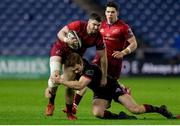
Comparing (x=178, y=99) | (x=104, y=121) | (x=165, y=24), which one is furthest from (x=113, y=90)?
(x=165, y=24)

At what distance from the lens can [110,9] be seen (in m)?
11.7

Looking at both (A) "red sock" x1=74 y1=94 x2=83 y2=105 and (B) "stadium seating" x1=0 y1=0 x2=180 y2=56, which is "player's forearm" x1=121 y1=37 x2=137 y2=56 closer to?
(A) "red sock" x1=74 y1=94 x2=83 y2=105

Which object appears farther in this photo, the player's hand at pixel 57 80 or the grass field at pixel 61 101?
the grass field at pixel 61 101

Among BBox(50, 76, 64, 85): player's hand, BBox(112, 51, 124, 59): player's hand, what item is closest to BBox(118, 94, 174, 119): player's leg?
BBox(112, 51, 124, 59): player's hand

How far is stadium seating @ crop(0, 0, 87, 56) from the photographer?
27734 mm

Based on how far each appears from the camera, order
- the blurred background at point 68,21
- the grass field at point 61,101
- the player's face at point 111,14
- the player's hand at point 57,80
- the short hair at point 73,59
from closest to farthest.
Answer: the player's hand at point 57,80 → the short hair at point 73,59 → the grass field at point 61,101 → the player's face at point 111,14 → the blurred background at point 68,21

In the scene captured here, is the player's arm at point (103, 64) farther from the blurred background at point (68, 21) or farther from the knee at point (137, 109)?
the blurred background at point (68, 21)

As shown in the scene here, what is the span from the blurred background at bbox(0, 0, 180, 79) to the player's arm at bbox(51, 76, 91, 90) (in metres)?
14.7

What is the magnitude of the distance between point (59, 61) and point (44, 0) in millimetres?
18085

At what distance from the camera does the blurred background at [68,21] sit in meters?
26.4

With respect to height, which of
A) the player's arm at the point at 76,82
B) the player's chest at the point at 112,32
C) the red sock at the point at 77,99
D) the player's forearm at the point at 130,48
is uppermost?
the player's chest at the point at 112,32

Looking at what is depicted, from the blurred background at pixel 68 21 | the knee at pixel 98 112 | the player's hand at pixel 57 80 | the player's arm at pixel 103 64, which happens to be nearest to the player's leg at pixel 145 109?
the knee at pixel 98 112

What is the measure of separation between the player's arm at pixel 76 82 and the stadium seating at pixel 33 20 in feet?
53.5

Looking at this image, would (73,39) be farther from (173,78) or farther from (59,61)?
(173,78)
